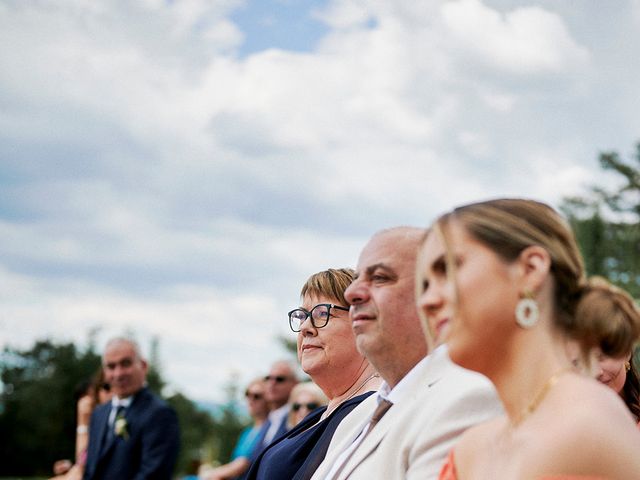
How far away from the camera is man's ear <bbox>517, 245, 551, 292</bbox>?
1979 millimetres

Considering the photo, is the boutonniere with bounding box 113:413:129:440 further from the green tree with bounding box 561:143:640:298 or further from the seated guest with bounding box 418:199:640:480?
the green tree with bounding box 561:143:640:298

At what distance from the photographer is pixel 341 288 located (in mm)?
4656

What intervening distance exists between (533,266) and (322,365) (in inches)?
104

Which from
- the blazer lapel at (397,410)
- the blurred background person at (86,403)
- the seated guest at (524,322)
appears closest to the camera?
the seated guest at (524,322)

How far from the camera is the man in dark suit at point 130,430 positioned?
766cm

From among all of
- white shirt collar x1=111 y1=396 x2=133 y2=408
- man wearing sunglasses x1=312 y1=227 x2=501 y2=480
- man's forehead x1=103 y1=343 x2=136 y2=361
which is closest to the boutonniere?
white shirt collar x1=111 y1=396 x2=133 y2=408

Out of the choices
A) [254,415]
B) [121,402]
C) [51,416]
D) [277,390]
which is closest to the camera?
[121,402]

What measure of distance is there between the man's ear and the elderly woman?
7.56 ft

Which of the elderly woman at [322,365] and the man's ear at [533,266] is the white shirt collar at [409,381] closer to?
the elderly woman at [322,365]

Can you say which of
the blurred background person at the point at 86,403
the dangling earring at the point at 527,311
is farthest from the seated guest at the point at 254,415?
the dangling earring at the point at 527,311

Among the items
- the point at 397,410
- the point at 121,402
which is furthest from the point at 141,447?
the point at 397,410

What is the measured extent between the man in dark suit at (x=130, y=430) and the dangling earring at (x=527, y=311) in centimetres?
613

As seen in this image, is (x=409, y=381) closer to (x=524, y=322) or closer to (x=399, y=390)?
(x=399, y=390)

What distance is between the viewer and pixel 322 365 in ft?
14.8
